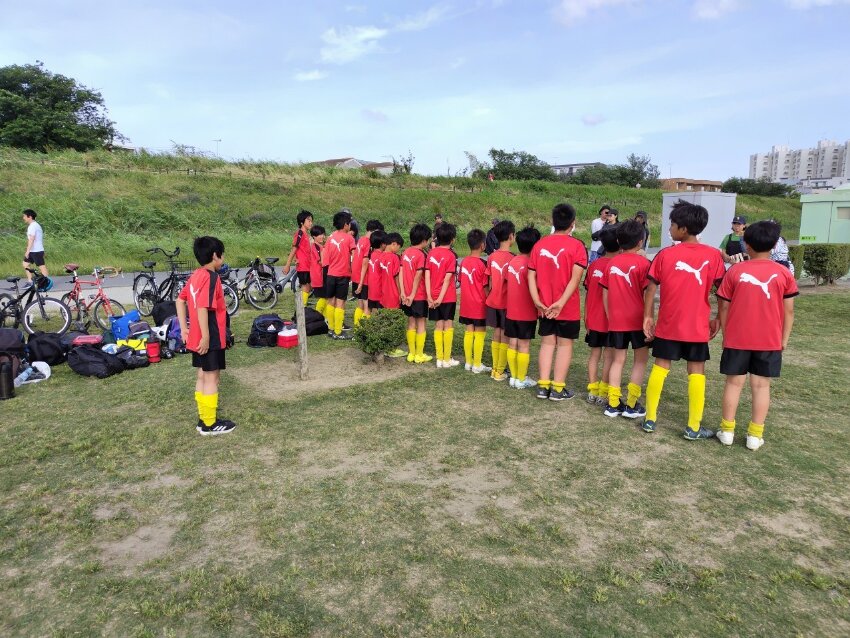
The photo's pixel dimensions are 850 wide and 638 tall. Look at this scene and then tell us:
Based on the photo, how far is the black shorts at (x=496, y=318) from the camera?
254 inches

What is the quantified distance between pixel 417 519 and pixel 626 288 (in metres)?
2.92

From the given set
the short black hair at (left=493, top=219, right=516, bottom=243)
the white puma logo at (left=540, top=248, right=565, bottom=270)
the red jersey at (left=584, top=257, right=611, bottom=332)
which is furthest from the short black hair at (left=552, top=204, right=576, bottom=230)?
the short black hair at (left=493, top=219, right=516, bottom=243)

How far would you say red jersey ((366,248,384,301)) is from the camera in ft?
25.8

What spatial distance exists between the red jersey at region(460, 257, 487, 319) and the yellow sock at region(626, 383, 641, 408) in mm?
1960

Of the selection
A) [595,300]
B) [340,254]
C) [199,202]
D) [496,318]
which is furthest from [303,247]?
[199,202]

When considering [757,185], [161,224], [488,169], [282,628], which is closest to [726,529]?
[282,628]

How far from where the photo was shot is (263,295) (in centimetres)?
1180

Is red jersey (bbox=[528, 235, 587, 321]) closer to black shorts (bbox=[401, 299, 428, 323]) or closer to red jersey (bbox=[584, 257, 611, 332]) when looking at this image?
red jersey (bbox=[584, 257, 611, 332])

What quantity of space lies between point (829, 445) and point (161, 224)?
2375 cm

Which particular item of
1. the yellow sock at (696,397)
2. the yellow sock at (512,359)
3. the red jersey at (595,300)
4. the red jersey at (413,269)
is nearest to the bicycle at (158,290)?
the red jersey at (413,269)

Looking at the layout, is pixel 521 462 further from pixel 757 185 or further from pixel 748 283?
pixel 757 185

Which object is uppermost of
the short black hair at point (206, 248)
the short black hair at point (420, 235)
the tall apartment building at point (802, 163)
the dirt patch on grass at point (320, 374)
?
the tall apartment building at point (802, 163)

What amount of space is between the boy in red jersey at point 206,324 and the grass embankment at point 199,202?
14.4 m

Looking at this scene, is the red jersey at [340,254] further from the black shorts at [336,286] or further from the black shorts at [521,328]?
the black shorts at [521,328]
